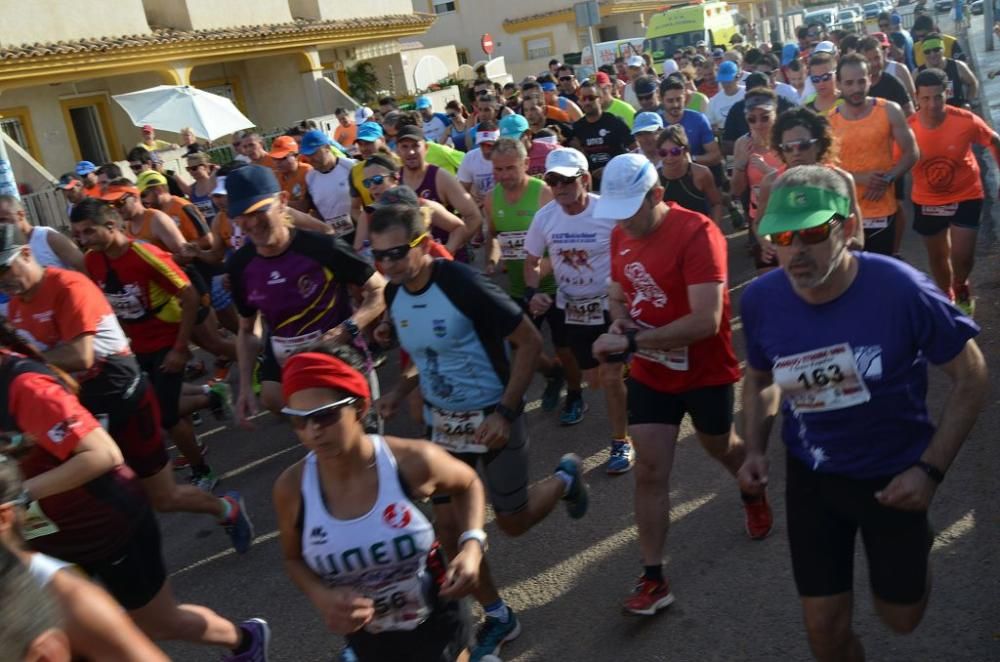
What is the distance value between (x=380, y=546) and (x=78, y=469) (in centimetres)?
123

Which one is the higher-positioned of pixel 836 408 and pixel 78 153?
pixel 78 153

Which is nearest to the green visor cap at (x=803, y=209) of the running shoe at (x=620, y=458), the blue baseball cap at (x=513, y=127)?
A: the running shoe at (x=620, y=458)

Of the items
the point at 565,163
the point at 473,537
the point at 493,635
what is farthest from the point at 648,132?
the point at 473,537

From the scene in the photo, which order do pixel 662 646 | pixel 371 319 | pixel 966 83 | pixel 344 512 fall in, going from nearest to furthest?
1. pixel 344 512
2. pixel 662 646
3. pixel 371 319
4. pixel 966 83

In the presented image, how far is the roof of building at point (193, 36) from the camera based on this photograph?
20.8m

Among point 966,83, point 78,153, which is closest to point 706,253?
point 966,83

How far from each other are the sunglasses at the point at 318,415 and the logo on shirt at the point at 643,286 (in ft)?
5.83

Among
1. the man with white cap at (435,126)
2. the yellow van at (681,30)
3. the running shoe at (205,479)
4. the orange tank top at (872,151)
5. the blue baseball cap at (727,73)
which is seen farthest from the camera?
the yellow van at (681,30)

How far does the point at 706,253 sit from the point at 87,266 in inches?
161

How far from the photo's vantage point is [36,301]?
4.52 meters

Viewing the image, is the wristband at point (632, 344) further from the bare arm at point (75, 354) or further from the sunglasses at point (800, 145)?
the bare arm at point (75, 354)

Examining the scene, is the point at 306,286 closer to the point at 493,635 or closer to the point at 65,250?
the point at 493,635

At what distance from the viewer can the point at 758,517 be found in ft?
15.2

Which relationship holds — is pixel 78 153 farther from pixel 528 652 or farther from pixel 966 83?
pixel 528 652
